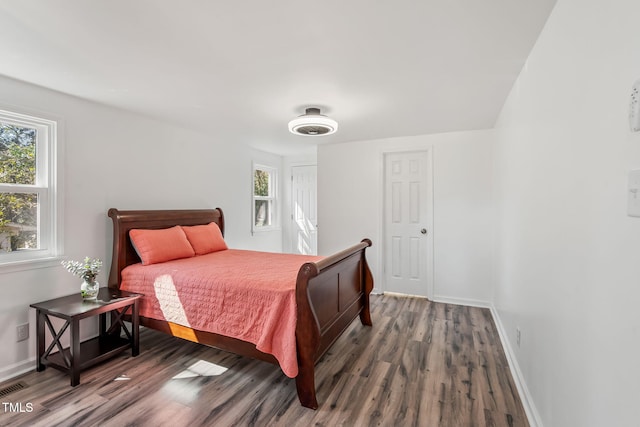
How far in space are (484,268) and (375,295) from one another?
57.9 inches

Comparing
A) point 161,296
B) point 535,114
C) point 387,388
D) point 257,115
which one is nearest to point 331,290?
point 387,388

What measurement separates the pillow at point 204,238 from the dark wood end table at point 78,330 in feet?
2.88

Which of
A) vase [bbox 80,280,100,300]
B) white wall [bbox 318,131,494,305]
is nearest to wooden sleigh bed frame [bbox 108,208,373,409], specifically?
vase [bbox 80,280,100,300]

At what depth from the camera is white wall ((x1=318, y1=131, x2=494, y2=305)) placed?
12.8 ft

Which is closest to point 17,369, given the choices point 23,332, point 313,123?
point 23,332

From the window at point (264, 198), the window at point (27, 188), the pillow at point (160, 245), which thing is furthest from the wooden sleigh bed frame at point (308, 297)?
the window at point (264, 198)

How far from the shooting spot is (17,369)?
93.0 inches

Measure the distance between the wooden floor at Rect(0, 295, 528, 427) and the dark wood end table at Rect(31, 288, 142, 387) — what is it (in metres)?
0.10

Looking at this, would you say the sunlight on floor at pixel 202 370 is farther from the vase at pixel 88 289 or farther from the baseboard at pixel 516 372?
the baseboard at pixel 516 372

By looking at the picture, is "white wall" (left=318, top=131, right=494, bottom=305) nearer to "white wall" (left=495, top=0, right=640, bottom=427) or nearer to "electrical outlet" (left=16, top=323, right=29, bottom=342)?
"white wall" (left=495, top=0, right=640, bottom=427)

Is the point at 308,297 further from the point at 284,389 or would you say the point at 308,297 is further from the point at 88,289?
the point at 88,289

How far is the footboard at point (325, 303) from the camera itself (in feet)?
6.45

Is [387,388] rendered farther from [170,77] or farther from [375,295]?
[170,77]

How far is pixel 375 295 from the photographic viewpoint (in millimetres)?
4438
